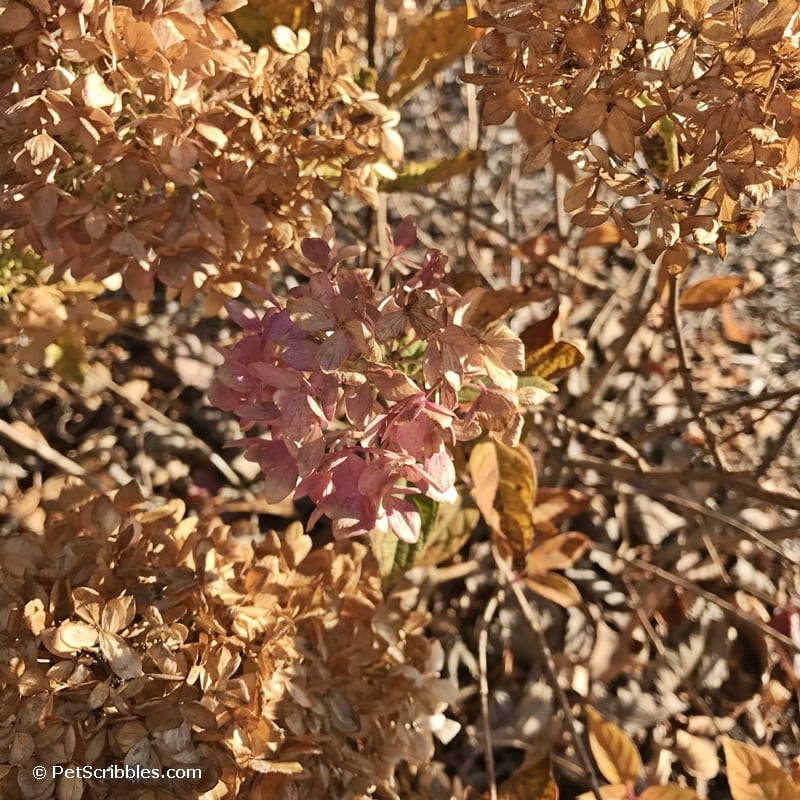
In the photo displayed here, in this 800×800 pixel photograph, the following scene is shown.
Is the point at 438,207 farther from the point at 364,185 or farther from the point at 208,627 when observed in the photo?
the point at 208,627

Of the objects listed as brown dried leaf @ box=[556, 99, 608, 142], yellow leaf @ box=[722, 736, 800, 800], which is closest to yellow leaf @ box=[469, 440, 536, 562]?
yellow leaf @ box=[722, 736, 800, 800]

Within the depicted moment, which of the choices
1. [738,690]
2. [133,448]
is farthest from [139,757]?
[738,690]

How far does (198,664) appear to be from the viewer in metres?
0.77

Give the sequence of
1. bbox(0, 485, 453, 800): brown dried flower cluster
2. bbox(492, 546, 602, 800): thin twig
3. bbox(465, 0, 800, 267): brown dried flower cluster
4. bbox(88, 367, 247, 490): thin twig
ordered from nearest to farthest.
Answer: bbox(465, 0, 800, 267): brown dried flower cluster
bbox(0, 485, 453, 800): brown dried flower cluster
bbox(492, 546, 602, 800): thin twig
bbox(88, 367, 247, 490): thin twig

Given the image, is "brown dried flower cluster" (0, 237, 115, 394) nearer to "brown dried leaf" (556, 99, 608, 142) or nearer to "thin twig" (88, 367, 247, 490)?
"thin twig" (88, 367, 247, 490)

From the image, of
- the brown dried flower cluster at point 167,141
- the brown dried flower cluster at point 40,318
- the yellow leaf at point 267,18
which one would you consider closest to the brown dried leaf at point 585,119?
the brown dried flower cluster at point 167,141

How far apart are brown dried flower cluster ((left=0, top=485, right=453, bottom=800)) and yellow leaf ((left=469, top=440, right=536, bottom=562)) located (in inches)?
6.1

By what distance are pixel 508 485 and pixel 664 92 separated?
48 cm

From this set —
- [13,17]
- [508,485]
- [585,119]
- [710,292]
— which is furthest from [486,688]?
[13,17]

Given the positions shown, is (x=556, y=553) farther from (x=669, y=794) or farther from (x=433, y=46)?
(x=433, y=46)

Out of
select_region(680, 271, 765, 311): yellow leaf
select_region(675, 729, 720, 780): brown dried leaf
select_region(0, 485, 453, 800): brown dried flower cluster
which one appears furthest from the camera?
select_region(675, 729, 720, 780): brown dried leaf

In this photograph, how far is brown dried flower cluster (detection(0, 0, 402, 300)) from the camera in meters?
0.67

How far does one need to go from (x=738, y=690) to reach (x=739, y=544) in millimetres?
242

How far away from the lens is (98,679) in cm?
74
